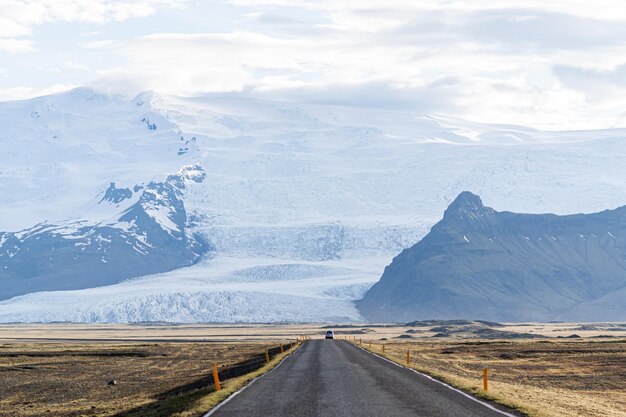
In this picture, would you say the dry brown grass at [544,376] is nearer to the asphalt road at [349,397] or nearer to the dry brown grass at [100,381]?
the asphalt road at [349,397]

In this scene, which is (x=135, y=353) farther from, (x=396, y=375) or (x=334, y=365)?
(x=396, y=375)

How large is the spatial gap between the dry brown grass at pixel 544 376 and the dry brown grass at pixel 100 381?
418 inches

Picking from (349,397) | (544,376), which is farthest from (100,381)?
(349,397)

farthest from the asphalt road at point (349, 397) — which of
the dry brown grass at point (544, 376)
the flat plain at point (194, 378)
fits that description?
the dry brown grass at point (544, 376)

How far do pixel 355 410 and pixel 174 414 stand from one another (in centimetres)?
534

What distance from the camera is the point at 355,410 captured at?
1131 inches

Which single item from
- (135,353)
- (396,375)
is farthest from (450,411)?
(135,353)

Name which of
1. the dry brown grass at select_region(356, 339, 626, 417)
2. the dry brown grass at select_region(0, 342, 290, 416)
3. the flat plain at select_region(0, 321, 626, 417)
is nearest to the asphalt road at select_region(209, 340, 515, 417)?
the flat plain at select_region(0, 321, 626, 417)

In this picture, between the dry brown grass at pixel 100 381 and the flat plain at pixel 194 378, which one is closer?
the flat plain at pixel 194 378

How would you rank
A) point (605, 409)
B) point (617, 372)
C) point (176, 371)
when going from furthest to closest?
1. point (176, 371)
2. point (617, 372)
3. point (605, 409)

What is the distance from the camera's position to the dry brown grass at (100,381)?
41.0 meters

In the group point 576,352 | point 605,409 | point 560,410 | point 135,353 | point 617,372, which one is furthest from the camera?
point 135,353

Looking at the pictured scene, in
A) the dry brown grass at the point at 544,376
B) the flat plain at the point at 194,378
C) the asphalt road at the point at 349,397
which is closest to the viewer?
the asphalt road at the point at 349,397

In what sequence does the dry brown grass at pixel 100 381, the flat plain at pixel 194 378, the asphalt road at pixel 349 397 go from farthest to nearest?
the dry brown grass at pixel 100 381 < the flat plain at pixel 194 378 < the asphalt road at pixel 349 397
